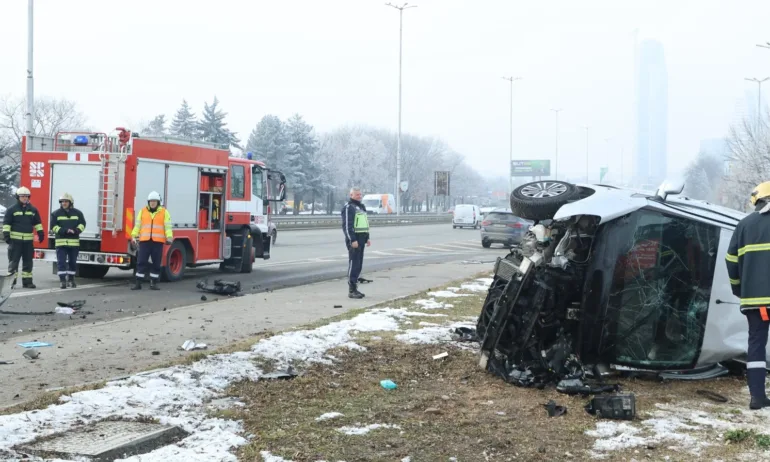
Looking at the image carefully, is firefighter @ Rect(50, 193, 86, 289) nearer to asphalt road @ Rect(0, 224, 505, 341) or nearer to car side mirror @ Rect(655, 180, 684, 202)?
asphalt road @ Rect(0, 224, 505, 341)

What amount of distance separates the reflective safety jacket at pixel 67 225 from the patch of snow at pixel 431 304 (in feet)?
20.2

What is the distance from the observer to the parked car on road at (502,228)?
30.2 m

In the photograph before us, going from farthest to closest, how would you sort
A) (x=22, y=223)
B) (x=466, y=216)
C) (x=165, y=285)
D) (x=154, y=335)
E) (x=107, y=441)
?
(x=466, y=216), (x=165, y=285), (x=22, y=223), (x=154, y=335), (x=107, y=441)

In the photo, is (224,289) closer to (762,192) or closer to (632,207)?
(632,207)

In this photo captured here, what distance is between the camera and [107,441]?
4.43m

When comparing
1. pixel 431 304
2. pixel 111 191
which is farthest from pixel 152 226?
pixel 431 304

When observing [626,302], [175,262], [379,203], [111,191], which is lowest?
[175,262]

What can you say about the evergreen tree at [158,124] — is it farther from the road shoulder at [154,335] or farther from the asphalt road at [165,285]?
the road shoulder at [154,335]

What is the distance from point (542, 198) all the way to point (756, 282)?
196 cm

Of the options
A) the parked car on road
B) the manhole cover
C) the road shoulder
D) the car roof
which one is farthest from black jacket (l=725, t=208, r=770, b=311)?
the parked car on road

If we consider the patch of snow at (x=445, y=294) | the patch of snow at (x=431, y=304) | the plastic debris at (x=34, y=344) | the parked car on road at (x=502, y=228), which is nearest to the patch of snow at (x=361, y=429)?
the plastic debris at (x=34, y=344)

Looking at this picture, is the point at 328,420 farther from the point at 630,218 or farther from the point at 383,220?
the point at 383,220

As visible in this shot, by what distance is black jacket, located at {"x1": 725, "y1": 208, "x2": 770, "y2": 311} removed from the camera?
5.73m

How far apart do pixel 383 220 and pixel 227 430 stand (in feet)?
173
